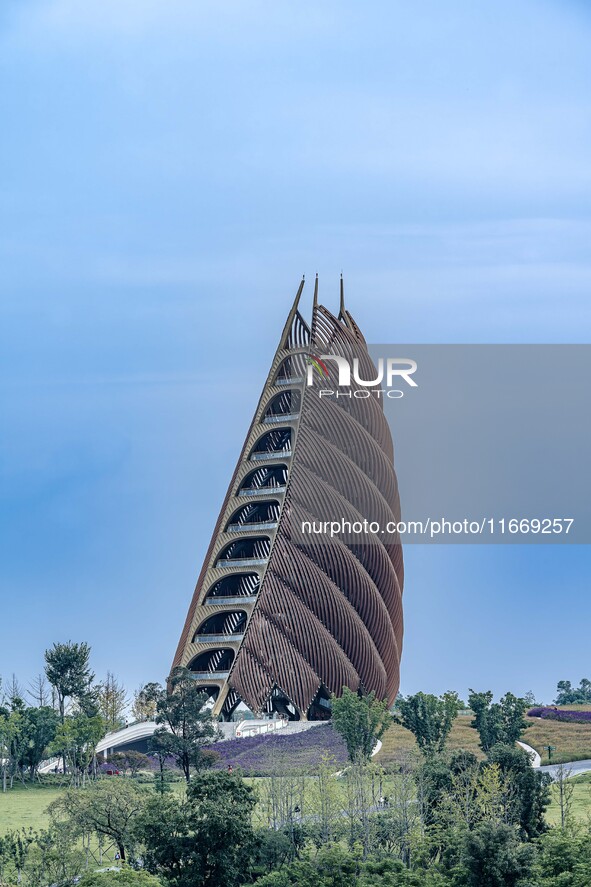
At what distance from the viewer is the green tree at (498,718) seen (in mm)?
78625

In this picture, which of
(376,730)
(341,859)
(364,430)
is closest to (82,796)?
(341,859)

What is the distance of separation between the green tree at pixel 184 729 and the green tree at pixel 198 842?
71.5 feet

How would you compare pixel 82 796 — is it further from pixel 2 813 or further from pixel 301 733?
pixel 301 733

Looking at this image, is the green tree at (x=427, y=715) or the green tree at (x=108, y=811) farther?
the green tree at (x=427, y=715)

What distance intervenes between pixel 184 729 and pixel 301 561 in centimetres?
2472


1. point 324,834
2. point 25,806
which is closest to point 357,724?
point 25,806

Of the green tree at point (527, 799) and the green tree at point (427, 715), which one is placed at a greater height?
the green tree at point (427, 715)

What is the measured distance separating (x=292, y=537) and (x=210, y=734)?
24.4 m

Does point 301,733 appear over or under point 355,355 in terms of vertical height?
under

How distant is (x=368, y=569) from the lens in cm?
10075

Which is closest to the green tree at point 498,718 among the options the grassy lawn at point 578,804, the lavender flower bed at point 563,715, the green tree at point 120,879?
the grassy lawn at point 578,804

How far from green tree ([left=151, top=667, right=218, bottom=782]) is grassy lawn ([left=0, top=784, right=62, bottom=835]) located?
17.2 feet

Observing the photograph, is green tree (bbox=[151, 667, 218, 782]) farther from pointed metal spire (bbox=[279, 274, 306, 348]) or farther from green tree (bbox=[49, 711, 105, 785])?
pointed metal spire (bbox=[279, 274, 306, 348])

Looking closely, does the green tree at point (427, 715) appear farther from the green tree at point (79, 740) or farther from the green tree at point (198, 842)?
the green tree at point (198, 842)
